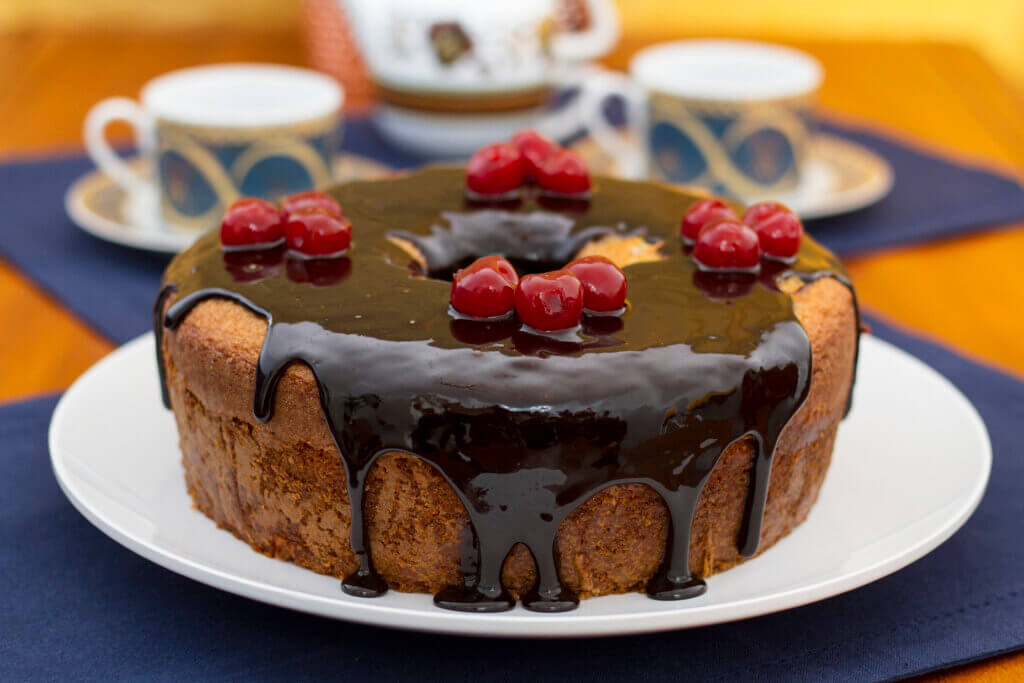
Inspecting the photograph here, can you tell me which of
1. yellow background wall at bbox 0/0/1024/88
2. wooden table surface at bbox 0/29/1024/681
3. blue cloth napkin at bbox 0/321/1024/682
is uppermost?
blue cloth napkin at bbox 0/321/1024/682

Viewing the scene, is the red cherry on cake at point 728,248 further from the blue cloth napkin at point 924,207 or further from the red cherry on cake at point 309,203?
the blue cloth napkin at point 924,207

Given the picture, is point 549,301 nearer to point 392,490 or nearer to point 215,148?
point 392,490

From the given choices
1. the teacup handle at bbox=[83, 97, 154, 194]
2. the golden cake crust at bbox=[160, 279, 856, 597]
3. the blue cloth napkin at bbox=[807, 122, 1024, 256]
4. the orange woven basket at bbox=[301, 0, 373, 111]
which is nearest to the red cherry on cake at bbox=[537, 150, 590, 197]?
the golden cake crust at bbox=[160, 279, 856, 597]

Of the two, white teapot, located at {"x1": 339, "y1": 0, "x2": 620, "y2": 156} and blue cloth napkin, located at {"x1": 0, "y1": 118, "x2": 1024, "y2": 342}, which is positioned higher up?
white teapot, located at {"x1": 339, "y1": 0, "x2": 620, "y2": 156}

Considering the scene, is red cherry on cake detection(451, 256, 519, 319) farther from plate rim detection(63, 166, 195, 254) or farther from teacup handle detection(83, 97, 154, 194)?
teacup handle detection(83, 97, 154, 194)

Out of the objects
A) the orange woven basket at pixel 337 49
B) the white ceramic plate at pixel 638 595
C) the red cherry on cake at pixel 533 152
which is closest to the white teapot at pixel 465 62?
the orange woven basket at pixel 337 49

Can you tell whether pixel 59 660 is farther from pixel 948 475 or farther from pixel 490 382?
pixel 948 475
